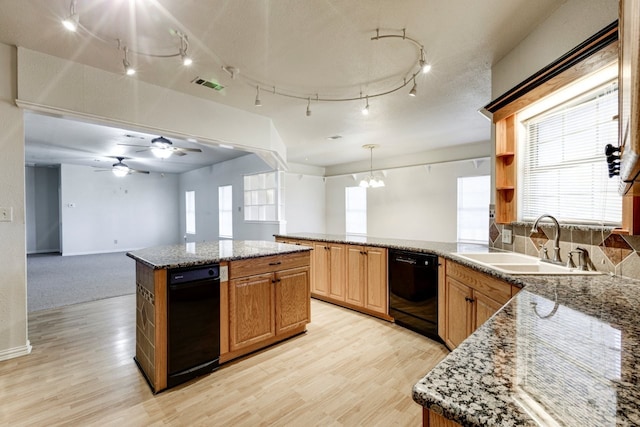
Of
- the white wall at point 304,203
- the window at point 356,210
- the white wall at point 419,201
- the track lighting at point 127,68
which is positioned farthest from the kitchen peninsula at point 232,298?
the window at point 356,210

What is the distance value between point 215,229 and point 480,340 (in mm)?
8195

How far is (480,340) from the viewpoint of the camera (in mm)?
831

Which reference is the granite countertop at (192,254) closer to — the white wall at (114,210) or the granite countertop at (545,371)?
the granite countertop at (545,371)

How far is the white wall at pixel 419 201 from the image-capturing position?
5992 mm

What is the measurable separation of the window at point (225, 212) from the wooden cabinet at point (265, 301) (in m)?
5.19

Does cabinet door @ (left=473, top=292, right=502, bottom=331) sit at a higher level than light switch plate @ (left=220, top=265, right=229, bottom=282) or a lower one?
lower

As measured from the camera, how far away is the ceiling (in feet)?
6.36

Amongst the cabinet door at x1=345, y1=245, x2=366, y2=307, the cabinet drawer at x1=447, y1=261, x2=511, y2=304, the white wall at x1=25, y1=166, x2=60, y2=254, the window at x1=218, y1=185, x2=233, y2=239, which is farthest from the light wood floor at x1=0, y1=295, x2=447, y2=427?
the white wall at x1=25, y1=166, x2=60, y2=254

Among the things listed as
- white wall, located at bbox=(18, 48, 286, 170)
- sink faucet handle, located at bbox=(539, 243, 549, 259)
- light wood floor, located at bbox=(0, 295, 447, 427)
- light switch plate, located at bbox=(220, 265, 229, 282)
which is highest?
white wall, located at bbox=(18, 48, 286, 170)

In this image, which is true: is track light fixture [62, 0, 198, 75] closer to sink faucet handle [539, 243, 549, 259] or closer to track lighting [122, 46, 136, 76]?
track lighting [122, 46, 136, 76]

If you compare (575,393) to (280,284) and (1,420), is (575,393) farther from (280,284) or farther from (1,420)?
(1,420)

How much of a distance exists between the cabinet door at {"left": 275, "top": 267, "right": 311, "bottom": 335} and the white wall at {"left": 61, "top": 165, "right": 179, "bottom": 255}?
8506 mm

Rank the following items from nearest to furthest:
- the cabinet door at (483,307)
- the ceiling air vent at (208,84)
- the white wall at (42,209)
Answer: the cabinet door at (483,307) < the ceiling air vent at (208,84) < the white wall at (42,209)

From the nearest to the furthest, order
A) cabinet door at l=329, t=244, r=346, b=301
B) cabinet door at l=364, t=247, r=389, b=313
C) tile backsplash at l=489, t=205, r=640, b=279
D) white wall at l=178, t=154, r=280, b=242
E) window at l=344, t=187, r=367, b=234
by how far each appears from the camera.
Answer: tile backsplash at l=489, t=205, r=640, b=279, cabinet door at l=364, t=247, r=389, b=313, cabinet door at l=329, t=244, r=346, b=301, white wall at l=178, t=154, r=280, b=242, window at l=344, t=187, r=367, b=234
